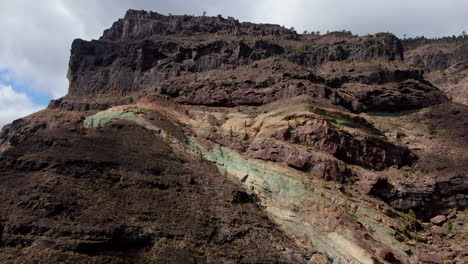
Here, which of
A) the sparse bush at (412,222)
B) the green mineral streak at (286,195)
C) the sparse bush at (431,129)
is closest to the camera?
the green mineral streak at (286,195)

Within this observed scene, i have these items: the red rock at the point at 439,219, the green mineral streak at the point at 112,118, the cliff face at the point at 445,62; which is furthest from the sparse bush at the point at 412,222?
the cliff face at the point at 445,62

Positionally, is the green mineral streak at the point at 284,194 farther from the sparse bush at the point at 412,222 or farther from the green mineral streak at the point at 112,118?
the green mineral streak at the point at 112,118

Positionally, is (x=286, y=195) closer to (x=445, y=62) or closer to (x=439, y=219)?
(x=439, y=219)

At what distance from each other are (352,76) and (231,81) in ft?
64.0

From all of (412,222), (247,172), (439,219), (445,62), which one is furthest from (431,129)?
(445,62)

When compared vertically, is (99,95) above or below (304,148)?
above

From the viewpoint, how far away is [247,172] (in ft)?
101

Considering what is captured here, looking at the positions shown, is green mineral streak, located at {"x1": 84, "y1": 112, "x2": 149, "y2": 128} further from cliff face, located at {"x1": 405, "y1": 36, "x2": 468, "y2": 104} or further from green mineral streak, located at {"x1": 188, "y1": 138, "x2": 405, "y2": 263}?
cliff face, located at {"x1": 405, "y1": 36, "x2": 468, "y2": 104}

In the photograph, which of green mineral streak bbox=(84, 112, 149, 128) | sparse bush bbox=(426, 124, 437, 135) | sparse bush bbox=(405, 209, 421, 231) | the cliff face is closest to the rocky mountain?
sparse bush bbox=(405, 209, 421, 231)

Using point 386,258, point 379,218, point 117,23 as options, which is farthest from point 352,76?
point 117,23

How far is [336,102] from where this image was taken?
43688mm

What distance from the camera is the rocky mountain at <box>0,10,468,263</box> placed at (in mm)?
19250

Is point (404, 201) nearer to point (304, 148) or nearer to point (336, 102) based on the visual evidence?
point (304, 148)

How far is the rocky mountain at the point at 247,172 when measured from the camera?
19250mm
